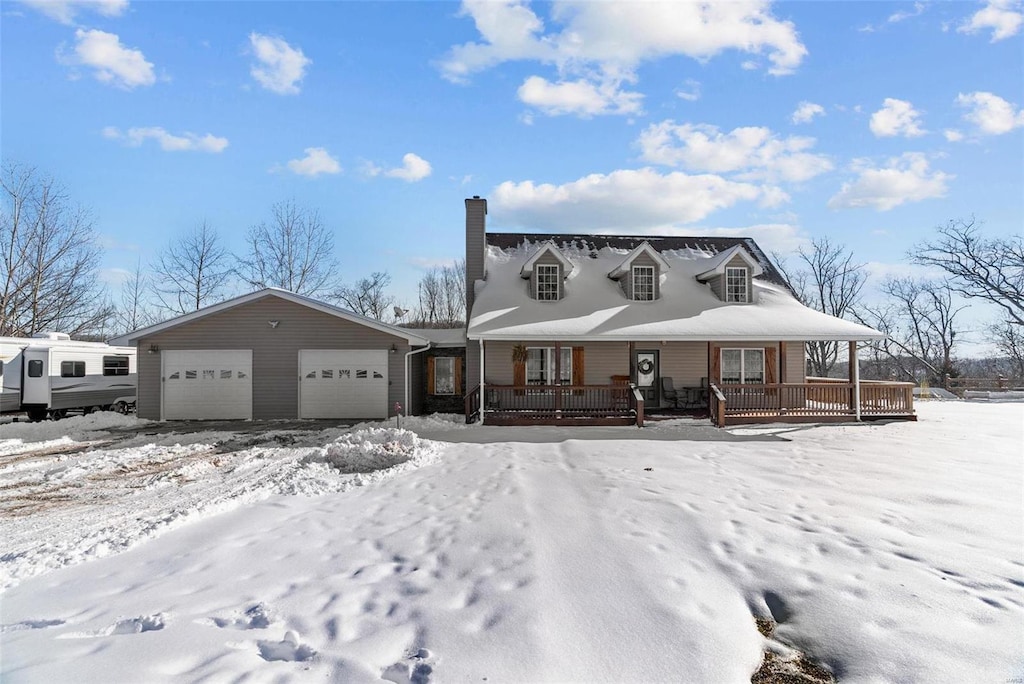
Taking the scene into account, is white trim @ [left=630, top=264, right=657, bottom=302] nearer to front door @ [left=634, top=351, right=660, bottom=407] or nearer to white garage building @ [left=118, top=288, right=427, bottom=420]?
front door @ [left=634, top=351, right=660, bottom=407]

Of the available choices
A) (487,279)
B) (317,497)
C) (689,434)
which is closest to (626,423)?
(689,434)

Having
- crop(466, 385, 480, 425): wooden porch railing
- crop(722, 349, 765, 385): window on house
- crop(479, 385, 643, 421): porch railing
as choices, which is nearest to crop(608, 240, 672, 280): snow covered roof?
crop(722, 349, 765, 385): window on house

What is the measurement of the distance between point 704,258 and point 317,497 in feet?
53.9

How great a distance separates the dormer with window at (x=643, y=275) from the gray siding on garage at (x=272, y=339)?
26.4 ft

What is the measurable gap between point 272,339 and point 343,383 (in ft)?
8.05

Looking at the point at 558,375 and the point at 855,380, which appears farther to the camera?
the point at 558,375

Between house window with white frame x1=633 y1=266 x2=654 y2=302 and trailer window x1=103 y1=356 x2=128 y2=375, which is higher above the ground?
house window with white frame x1=633 y1=266 x2=654 y2=302

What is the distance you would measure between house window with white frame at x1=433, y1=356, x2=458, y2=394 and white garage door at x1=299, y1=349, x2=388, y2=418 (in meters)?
2.76

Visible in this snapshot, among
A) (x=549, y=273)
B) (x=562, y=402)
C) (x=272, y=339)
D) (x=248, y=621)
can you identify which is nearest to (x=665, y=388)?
(x=562, y=402)

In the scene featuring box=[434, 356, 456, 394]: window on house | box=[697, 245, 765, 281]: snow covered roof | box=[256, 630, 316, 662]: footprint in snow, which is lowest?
box=[256, 630, 316, 662]: footprint in snow

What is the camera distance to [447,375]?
55.6 ft

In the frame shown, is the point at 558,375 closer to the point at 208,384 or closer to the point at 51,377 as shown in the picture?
the point at 208,384

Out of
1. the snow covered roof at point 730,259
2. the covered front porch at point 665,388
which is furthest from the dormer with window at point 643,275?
the covered front porch at point 665,388

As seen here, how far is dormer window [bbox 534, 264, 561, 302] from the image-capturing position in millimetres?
15775
